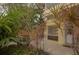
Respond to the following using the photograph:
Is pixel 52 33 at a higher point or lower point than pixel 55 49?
higher

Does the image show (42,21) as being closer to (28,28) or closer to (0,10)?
(28,28)

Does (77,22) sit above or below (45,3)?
below

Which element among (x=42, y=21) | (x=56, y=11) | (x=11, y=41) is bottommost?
(x=11, y=41)

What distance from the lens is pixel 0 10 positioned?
1.63 metres

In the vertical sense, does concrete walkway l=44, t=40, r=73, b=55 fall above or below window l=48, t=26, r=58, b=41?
below

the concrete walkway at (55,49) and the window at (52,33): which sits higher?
the window at (52,33)

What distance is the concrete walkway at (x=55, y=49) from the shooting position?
5.20ft

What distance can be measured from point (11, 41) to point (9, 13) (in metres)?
0.31

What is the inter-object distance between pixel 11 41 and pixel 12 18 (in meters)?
0.25

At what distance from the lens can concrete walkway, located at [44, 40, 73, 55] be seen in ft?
5.20

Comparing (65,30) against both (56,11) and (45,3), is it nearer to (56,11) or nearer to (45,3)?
(56,11)

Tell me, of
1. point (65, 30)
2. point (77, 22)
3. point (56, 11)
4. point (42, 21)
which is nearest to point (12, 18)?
point (42, 21)

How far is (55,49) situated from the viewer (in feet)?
5.24

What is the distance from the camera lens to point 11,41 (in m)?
1.60
